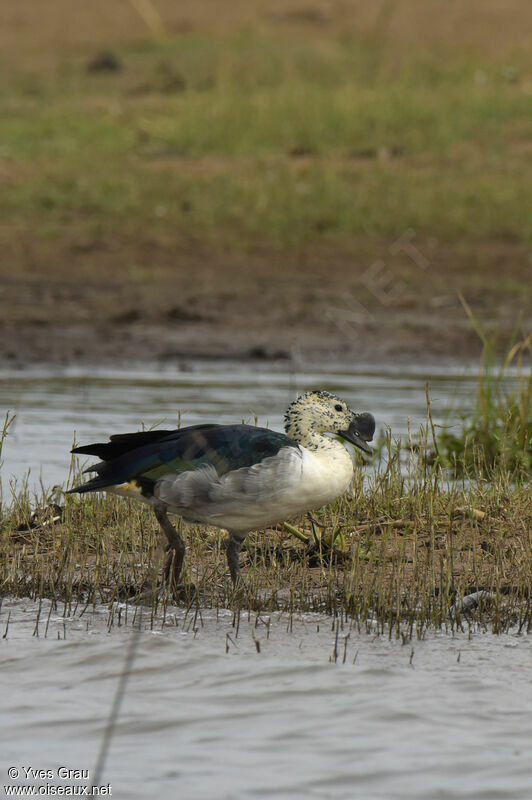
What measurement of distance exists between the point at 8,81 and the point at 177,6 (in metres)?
10.0

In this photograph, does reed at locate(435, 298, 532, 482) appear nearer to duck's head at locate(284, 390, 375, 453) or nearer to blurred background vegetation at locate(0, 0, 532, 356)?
duck's head at locate(284, 390, 375, 453)

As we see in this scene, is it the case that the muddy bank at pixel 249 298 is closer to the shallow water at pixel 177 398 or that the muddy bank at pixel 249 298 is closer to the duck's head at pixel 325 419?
the shallow water at pixel 177 398

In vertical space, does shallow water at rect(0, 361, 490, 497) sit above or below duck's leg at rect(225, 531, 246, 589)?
above

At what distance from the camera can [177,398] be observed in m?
10.9

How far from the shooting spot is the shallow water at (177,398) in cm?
900

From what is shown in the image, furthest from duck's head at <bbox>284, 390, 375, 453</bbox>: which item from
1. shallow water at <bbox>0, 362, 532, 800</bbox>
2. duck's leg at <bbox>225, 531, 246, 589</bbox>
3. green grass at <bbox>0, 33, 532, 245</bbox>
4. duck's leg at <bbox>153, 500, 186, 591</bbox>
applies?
green grass at <bbox>0, 33, 532, 245</bbox>

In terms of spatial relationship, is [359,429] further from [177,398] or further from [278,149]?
[278,149]

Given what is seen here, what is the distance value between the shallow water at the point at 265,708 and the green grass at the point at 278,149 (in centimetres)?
1167

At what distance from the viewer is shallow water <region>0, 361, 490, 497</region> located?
29.5 feet

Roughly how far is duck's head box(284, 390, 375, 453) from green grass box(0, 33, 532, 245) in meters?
10.8

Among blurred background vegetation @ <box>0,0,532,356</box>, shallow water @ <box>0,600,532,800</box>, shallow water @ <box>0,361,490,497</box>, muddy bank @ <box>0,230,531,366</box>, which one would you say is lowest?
shallow water @ <box>0,600,532,800</box>

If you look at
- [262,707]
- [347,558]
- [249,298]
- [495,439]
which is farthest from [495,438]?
[249,298]

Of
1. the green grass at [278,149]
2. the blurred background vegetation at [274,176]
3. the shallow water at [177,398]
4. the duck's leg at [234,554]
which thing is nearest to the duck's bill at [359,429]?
the duck's leg at [234,554]

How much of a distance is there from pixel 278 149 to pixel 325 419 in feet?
46.0
